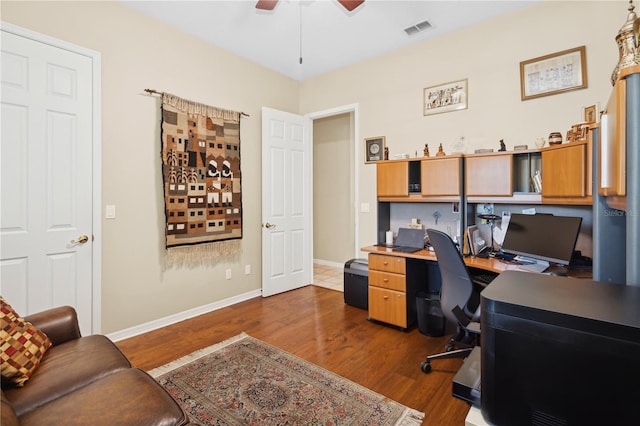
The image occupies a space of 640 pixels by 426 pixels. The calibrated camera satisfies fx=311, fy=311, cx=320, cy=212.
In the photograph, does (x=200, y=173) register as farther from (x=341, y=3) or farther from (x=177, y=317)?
(x=341, y=3)

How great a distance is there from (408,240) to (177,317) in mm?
2536

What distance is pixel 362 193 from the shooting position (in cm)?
399

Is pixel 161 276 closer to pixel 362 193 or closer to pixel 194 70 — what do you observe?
pixel 194 70

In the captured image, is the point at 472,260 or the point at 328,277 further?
the point at 328,277

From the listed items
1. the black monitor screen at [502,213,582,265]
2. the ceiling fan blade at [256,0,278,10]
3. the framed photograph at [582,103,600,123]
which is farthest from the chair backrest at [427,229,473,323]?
the ceiling fan blade at [256,0,278,10]

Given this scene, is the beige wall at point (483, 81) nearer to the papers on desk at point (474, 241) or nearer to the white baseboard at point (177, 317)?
the papers on desk at point (474, 241)

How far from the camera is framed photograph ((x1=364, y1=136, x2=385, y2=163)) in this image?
3.77 metres

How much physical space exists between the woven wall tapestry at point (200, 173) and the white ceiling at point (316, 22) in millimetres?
759

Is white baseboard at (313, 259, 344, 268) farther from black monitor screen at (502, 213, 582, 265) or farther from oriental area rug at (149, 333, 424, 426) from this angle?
black monitor screen at (502, 213, 582, 265)

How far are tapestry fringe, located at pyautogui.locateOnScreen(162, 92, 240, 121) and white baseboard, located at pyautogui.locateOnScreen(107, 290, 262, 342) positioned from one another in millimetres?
2114

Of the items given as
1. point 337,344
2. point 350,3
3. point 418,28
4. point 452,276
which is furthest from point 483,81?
point 337,344

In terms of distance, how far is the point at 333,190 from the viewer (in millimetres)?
5645

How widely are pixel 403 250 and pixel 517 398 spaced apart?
2420mm

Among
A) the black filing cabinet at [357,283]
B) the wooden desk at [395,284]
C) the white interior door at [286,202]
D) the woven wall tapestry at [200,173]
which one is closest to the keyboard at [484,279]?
the wooden desk at [395,284]
